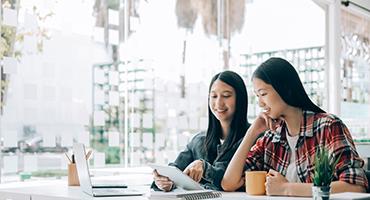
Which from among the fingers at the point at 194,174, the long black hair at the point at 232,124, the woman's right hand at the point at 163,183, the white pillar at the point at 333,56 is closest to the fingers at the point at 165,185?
the woman's right hand at the point at 163,183

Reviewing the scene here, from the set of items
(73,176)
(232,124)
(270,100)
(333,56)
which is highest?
(333,56)

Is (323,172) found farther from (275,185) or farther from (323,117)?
(323,117)

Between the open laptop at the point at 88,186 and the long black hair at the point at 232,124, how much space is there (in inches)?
19.9

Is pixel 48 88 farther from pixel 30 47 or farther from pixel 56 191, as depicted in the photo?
pixel 56 191

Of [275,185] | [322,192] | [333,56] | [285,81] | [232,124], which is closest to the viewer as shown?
[322,192]

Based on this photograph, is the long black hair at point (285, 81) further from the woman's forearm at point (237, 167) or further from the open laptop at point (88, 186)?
the open laptop at point (88, 186)

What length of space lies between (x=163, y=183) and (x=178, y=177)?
70mm

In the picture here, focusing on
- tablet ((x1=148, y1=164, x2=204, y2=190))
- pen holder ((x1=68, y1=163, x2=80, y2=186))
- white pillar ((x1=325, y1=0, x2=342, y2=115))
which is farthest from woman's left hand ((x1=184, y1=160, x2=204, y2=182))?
white pillar ((x1=325, y1=0, x2=342, y2=115))

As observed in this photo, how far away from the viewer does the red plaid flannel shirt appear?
1.90m

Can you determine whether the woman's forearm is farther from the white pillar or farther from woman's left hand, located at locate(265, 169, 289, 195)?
the white pillar

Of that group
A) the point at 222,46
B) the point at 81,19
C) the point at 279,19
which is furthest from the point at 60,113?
the point at 279,19

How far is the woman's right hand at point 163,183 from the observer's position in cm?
200

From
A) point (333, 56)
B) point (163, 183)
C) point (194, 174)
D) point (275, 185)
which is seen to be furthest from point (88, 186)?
point (333, 56)

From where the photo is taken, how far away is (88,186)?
2037mm
